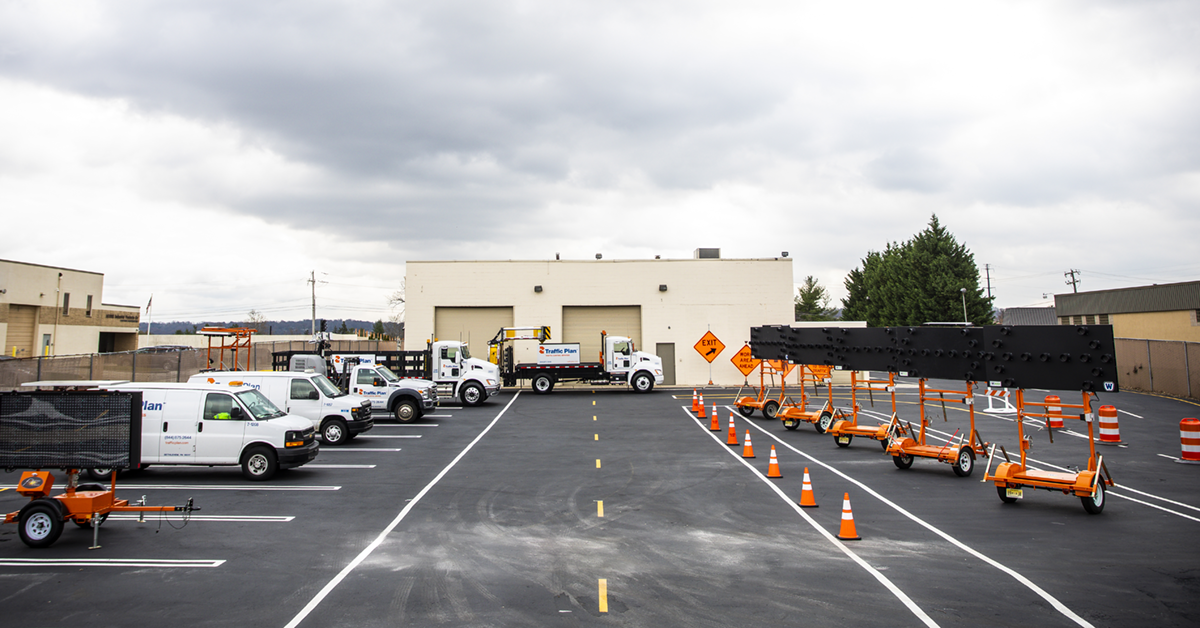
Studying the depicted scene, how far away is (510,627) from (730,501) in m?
6.35

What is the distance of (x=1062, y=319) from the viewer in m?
58.2

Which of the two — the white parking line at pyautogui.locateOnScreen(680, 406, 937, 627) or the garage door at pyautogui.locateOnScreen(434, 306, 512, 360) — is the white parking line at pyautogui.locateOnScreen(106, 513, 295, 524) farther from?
the garage door at pyautogui.locateOnScreen(434, 306, 512, 360)

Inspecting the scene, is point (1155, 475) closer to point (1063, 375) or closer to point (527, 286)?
point (1063, 375)

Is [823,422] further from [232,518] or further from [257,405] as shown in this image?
[232,518]

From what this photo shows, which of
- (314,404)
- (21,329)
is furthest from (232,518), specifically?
(21,329)

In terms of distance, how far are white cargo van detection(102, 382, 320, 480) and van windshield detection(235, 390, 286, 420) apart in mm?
30

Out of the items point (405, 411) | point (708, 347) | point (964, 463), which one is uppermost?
point (708, 347)

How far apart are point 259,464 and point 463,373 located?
16.6m

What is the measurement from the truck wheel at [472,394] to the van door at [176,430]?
16.4 metres

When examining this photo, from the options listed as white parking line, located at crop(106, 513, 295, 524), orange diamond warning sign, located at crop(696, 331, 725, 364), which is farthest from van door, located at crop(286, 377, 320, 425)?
orange diamond warning sign, located at crop(696, 331, 725, 364)

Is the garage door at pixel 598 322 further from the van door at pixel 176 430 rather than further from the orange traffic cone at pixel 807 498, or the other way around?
the orange traffic cone at pixel 807 498

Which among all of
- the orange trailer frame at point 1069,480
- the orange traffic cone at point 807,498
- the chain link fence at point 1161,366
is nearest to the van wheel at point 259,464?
the orange traffic cone at point 807,498

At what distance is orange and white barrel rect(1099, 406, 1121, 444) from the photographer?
18391mm

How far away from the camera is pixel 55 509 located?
923 centimetres
